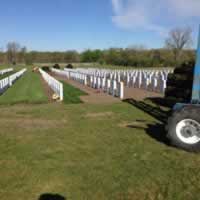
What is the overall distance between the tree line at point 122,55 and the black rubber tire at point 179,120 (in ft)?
170

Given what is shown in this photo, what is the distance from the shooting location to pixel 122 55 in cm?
7731

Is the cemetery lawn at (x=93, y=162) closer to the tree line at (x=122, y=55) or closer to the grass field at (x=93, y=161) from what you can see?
the grass field at (x=93, y=161)

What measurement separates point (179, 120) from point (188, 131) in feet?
1.00

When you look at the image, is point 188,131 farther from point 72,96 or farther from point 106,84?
point 106,84

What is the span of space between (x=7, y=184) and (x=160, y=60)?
69675 mm

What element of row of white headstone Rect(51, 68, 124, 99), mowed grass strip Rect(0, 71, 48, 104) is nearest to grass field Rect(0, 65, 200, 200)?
mowed grass strip Rect(0, 71, 48, 104)

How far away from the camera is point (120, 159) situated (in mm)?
4648

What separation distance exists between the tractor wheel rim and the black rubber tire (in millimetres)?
75

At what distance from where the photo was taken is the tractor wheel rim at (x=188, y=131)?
16.6ft


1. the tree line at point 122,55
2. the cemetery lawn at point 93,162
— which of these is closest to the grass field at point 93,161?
the cemetery lawn at point 93,162

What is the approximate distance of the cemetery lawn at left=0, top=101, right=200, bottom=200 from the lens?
3545mm

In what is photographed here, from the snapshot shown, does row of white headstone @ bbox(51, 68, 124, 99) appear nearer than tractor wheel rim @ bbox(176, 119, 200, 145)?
No

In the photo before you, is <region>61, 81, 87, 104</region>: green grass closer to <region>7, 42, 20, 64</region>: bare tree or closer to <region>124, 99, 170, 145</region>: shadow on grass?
<region>124, 99, 170, 145</region>: shadow on grass

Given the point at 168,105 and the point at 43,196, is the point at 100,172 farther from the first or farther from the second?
the point at 168,105
